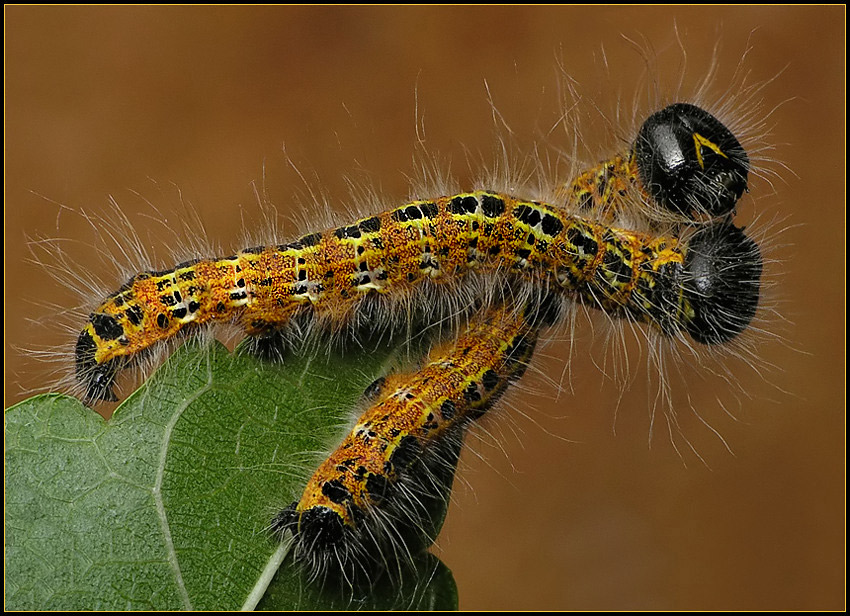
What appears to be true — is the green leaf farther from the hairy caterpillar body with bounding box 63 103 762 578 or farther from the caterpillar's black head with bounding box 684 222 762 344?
the caterpillar's black head with bounding box 684 222 762 344

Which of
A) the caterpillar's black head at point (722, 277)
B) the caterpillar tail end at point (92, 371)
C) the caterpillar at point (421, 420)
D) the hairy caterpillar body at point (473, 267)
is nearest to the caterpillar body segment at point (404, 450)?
the caterpillar at point (421, 420)

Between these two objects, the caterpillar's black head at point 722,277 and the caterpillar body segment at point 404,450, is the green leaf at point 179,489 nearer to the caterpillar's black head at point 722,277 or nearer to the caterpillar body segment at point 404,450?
the caterpillar body segment at point 404,450

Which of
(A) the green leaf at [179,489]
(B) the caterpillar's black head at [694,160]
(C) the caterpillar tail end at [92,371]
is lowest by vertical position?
(A) the green leaf at [179,489]

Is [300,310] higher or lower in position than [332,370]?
higher

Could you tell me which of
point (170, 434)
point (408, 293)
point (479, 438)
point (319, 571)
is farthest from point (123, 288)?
point (479, 438)

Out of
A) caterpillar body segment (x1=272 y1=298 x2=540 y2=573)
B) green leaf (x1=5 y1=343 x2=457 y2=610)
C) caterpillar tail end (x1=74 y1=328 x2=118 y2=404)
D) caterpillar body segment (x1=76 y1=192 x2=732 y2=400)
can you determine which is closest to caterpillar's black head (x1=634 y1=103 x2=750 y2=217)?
caterpillar body segment (x1=76 y1=192 x2=732 y2=400)

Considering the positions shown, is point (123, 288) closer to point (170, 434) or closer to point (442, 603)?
point (170, 434)

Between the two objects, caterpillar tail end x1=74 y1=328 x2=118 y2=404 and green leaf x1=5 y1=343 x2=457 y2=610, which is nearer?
green leaf x1=5 y1=343 x2=457 y2=610
